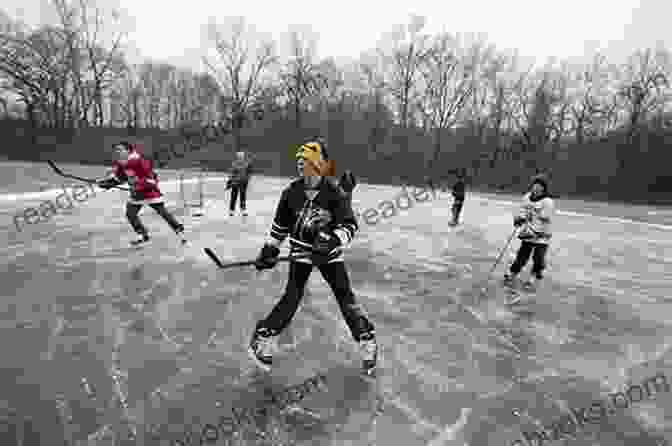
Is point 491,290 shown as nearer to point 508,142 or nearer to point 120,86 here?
point 508,142

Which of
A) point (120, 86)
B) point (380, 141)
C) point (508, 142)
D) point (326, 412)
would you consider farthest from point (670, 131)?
point (120, 86)

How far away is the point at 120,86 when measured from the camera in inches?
1991

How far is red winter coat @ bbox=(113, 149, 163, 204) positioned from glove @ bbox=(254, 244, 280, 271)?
12.7 feet

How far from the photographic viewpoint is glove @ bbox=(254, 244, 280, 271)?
2699 millimetres

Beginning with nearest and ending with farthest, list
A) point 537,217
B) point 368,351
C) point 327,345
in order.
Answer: point 368,351 → point 327,345 → point 537,217

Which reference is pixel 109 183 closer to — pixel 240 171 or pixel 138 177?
pixel 138 177

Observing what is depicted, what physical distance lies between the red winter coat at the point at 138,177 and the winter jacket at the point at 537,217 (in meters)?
5.66

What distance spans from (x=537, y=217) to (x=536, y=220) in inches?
1.7

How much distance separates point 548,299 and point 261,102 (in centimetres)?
4600

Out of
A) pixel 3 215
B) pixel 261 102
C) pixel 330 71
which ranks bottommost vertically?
pixel 3 215

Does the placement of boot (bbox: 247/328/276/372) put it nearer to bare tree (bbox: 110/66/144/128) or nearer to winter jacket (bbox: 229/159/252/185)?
winter jacket (bbox: 229/159/252/185)

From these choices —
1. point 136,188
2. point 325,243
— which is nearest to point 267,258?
point 325,243

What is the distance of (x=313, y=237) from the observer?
8.64 ft

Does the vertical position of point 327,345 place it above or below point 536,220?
below
